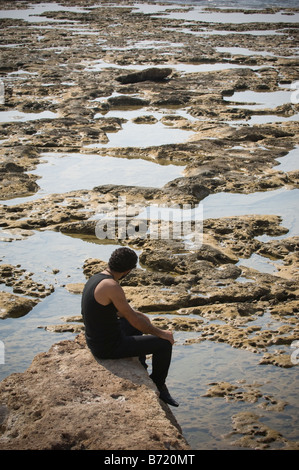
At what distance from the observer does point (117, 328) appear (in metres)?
4.23

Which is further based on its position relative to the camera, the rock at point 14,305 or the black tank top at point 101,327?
the rock at point 14,305

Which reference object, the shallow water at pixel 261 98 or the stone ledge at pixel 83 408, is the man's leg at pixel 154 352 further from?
the shallow water at pixel 261 98

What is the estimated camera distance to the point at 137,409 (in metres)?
3.65

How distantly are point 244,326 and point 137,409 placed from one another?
2.33 meters

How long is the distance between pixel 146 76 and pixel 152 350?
642 inches

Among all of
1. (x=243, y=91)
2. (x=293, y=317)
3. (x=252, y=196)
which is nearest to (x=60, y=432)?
(x=293, y=317)

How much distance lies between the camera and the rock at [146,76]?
755 inches

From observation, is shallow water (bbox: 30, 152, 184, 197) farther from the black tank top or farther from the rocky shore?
the black tank top

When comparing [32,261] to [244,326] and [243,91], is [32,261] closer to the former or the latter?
[244,326]

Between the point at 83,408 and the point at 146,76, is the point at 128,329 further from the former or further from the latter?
the point at 146,76

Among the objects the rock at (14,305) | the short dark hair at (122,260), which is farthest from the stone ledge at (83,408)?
the rock at (14,305)

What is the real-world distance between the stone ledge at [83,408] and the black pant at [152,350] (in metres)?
0.09

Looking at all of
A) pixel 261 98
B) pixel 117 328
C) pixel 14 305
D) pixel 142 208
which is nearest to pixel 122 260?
pixel 117 328

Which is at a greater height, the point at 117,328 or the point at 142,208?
the point at 117,328
